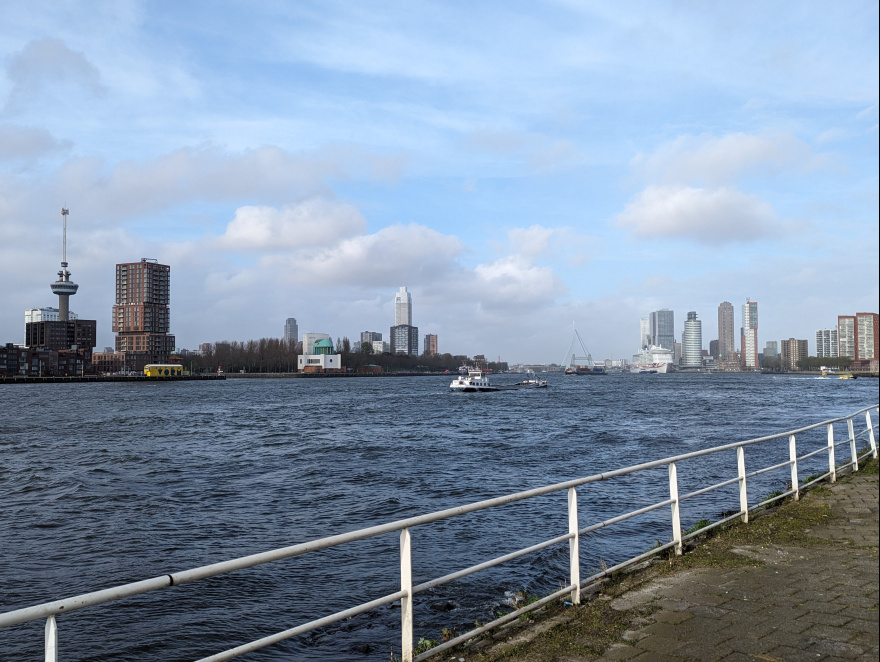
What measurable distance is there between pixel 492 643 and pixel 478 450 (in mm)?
28090

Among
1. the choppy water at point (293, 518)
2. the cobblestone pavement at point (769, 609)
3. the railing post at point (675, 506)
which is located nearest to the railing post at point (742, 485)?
the cobblestone pavement at point (769, 609)

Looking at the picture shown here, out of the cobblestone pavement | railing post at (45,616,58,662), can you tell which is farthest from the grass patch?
railing post at (45,616,58,662)

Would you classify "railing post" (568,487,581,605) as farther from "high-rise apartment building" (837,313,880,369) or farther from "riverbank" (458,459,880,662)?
"high-rise apartment building" (837,313,880,369)

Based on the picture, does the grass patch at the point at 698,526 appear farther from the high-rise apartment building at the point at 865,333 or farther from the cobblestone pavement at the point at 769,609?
the high-rise apartment building at the point at 865,333

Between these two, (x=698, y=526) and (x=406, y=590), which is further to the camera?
(x=698, y=526)

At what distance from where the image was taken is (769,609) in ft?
19.5

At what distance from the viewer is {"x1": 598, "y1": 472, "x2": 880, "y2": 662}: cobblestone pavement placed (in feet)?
16.5

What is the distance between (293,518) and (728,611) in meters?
14.0

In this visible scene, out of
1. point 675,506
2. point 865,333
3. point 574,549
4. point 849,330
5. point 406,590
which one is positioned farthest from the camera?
point 849,330

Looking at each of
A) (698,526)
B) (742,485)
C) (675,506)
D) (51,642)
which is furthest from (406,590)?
(698,526)

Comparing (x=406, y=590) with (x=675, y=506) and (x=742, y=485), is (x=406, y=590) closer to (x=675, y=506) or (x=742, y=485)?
(x=675, y=506)

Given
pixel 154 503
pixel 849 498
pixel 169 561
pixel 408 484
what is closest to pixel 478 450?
pixel 408 484

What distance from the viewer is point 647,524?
15977mm

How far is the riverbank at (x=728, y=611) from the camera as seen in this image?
513 cm
